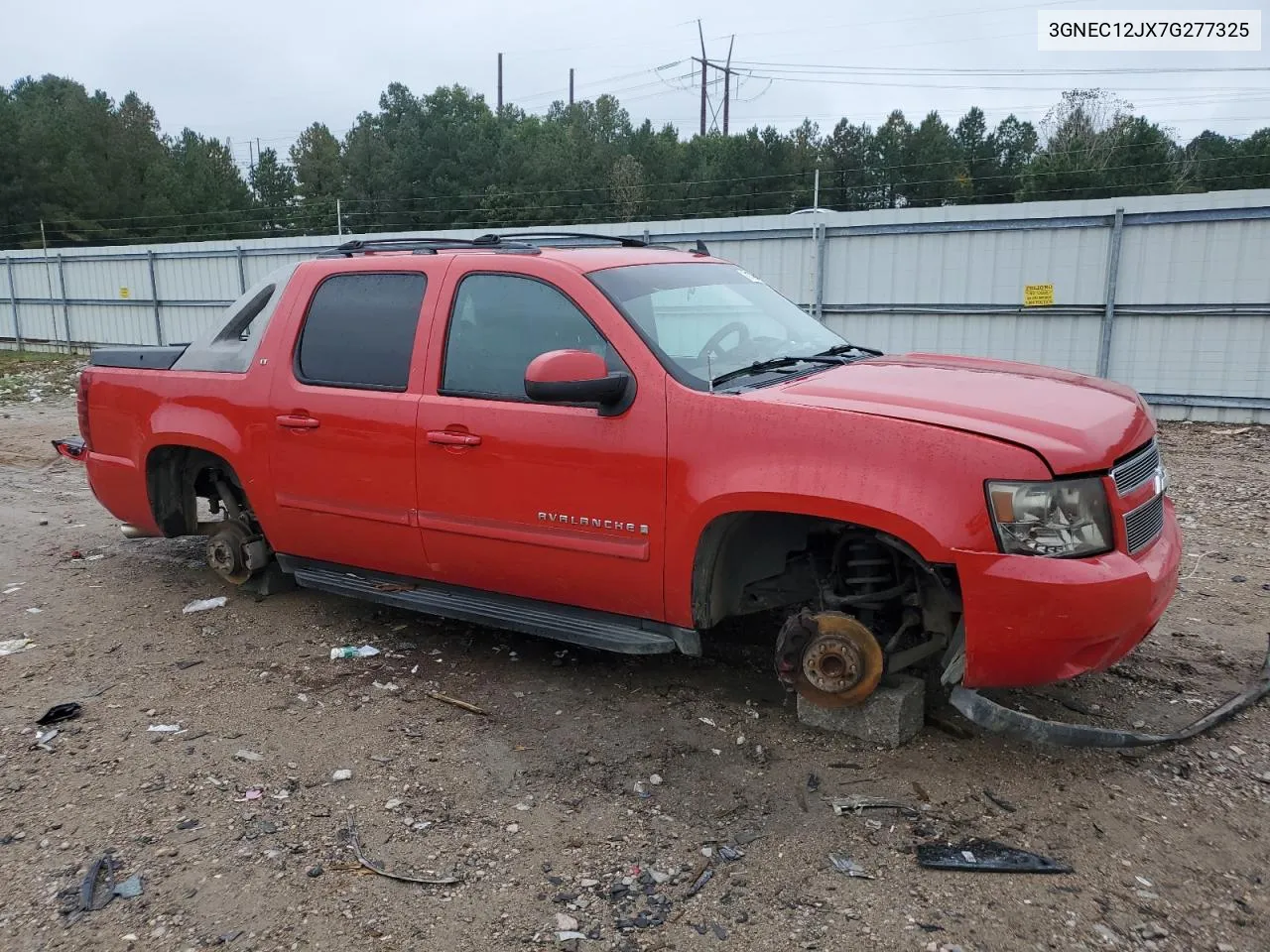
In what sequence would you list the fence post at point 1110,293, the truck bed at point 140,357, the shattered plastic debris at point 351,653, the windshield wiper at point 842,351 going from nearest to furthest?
the windshield wiper at point 842,351, the shattered plastic debris at point 351,653, the truck bed at point 140,357, the fence post at point 1110,293

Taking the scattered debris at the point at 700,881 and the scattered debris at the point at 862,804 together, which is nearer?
the scattered debris at the point at 700,881

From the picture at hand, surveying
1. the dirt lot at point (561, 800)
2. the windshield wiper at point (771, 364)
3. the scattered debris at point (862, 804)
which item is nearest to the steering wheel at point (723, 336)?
the windshield wiper at point (771, 364)

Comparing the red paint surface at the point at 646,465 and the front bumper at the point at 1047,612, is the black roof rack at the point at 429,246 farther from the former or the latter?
the front bumper at the point at 1047,612

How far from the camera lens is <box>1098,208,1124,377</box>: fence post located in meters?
11.4

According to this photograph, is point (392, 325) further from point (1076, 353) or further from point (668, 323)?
point (1076, 353)

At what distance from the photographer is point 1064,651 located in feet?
10.1

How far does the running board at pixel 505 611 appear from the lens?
3834 mm

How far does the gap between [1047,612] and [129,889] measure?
9.55ft

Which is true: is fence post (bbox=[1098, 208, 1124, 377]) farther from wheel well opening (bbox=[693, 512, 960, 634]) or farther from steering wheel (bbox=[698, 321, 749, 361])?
wheel well opening (bbox=[693, 512, 960, 634])

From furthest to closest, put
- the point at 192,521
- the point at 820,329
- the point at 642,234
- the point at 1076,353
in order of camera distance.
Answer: the point at 642,234, the point at 1076,353, the point at 192,521, the point at 820,329

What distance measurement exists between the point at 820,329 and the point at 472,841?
9.12 ft

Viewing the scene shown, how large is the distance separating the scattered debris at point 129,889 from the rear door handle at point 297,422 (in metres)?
2.15

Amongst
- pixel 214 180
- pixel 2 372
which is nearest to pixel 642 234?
pixel 2 372

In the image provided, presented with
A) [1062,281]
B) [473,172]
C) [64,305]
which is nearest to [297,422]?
[1062,281]
